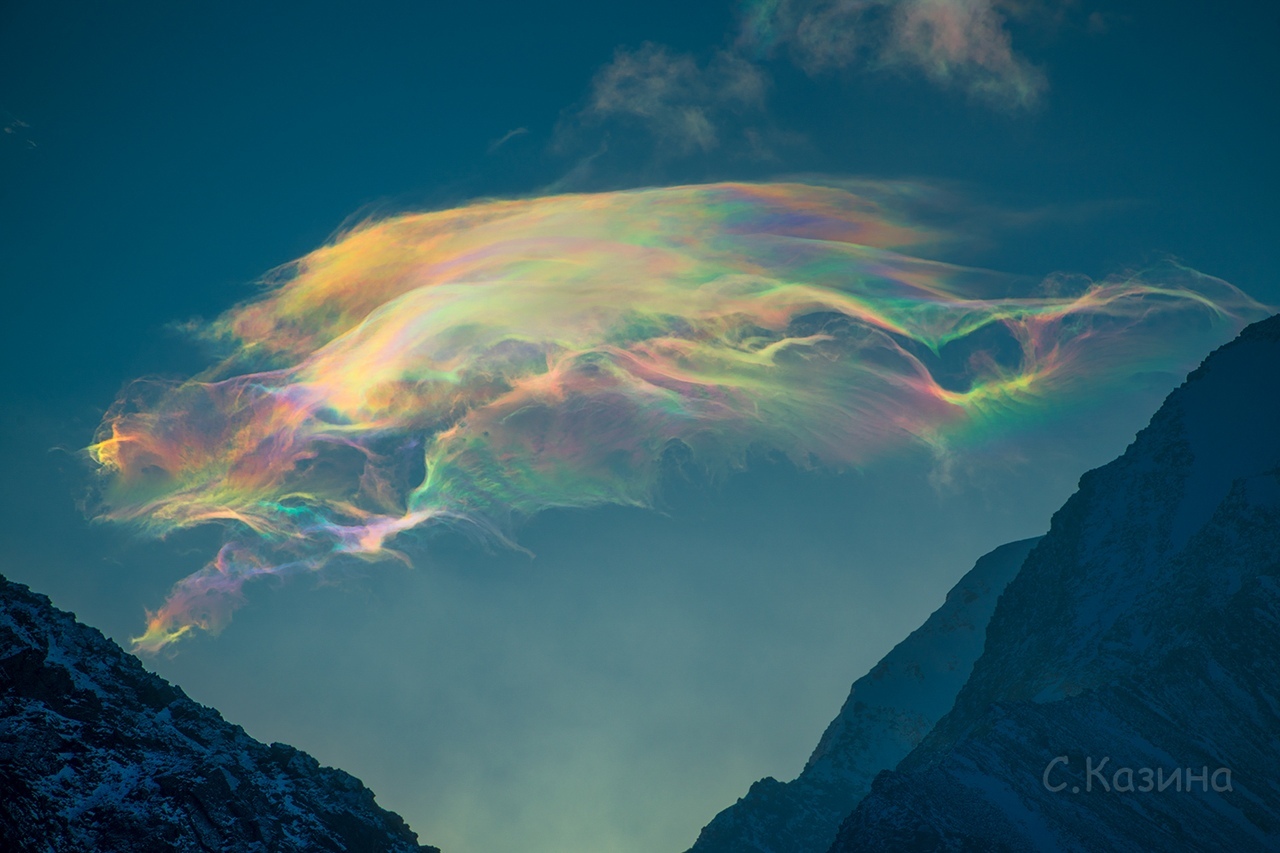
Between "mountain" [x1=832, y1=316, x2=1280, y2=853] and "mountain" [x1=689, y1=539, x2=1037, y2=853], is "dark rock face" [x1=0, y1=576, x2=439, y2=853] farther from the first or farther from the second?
"mountain" [x1=689, y1=539, x2=1037, y2=853]

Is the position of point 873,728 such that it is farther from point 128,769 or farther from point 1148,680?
point 128,769

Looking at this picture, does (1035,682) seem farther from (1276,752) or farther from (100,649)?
(100,649)

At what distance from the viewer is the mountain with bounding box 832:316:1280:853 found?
73500 mm

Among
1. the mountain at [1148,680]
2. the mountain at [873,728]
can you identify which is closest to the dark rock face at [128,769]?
the mountain at [1148,680]

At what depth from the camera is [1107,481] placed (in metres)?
113

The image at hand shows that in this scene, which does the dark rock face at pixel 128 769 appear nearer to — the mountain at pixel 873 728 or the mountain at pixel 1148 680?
the mountain at pixel 1148 680

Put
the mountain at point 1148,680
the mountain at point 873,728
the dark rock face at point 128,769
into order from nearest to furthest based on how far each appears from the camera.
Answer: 1. the dark rock face at point 128,769
2. the mountain at point 1148,680
3. the mountain at point 873,728

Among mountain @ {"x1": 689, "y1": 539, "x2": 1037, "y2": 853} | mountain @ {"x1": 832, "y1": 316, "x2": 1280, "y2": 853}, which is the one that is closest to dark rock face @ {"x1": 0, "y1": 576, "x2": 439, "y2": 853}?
mountain @ {"x1": 832, "y1": 316, "x2": 1280, "y2": 853}

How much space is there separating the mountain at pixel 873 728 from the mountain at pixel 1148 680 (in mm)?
21292

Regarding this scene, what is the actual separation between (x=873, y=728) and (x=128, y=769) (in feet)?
347

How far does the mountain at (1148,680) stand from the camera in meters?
73.5

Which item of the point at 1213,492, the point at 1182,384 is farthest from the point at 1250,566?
the point at 1182,384

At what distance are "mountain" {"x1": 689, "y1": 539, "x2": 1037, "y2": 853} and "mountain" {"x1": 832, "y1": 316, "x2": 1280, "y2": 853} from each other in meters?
21.3

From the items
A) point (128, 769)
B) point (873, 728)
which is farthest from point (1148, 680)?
point (128, 769)
